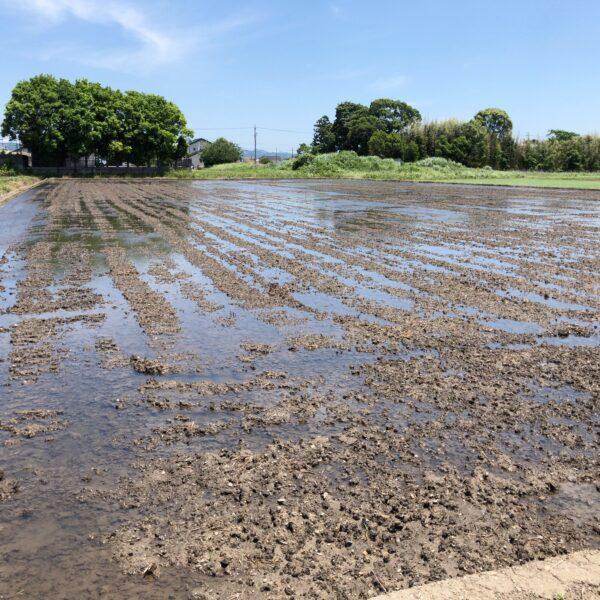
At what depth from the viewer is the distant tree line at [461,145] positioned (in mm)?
69188

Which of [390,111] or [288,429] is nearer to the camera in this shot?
[288,429]

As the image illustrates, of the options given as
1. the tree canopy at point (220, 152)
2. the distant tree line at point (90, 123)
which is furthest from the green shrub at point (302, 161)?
the tree canopy at point (220, 152)

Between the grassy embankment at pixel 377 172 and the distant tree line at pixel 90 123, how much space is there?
4027 mm

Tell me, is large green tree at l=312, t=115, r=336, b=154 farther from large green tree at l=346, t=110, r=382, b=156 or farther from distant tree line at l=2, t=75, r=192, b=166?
distant tree line at l=2, t=75, r=192, b=166

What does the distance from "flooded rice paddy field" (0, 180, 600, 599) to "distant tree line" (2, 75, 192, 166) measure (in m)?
45.8

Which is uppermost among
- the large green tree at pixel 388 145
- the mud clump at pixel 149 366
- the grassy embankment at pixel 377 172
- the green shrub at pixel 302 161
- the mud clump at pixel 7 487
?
the large green tree at pixel 388 145

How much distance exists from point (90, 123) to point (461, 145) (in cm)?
4658

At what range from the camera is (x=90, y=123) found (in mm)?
51375

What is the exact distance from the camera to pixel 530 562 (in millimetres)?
2959

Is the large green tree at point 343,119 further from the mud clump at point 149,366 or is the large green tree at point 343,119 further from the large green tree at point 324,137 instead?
the mud clump at point 149,366

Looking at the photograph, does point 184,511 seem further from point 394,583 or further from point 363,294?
point 363,294

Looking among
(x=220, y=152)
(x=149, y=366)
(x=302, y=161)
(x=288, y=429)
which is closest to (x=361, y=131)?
(x=302, y=161)

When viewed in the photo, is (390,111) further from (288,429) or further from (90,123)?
(288,429)

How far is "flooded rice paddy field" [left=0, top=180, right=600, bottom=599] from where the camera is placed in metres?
3.03
